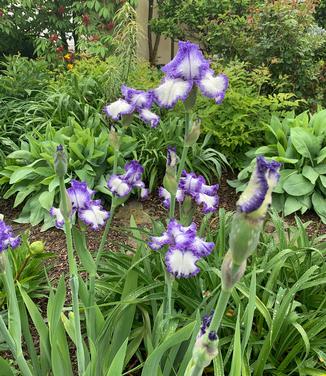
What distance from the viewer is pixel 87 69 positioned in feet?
15.3

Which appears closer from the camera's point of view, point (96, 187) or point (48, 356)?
point (48, 356)

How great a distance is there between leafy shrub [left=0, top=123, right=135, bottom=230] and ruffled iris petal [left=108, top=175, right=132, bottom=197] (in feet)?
5.40

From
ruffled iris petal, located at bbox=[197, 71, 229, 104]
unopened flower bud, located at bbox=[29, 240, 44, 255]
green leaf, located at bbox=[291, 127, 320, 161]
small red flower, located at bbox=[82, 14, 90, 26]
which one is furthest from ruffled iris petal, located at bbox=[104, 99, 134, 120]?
small red flower, located at bbox=[82, 14, 90, 26]

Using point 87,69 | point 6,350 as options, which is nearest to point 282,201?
point 6,350

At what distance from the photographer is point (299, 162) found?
3.38m

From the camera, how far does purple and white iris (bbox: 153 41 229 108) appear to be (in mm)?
1225

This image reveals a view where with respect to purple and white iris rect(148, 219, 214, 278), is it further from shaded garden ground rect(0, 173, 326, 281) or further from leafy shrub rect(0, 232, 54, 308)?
shaded garden ground rect(0, 173, 326, 281)

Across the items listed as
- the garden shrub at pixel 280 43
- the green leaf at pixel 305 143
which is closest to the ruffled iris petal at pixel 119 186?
the green leaf at pixel 305 143

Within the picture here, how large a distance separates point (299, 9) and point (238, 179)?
2.22 metres

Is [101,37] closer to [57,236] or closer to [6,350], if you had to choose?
[57,236]

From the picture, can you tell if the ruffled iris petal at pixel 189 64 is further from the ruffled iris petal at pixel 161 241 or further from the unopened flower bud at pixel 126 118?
the ruffled iris petal at pixel 161 241

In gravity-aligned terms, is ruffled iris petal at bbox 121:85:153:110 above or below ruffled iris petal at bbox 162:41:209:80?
below

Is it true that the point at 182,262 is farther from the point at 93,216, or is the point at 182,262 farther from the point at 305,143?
the point at 305,143

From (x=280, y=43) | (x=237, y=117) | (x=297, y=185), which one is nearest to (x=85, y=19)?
(x=280, y=43)
